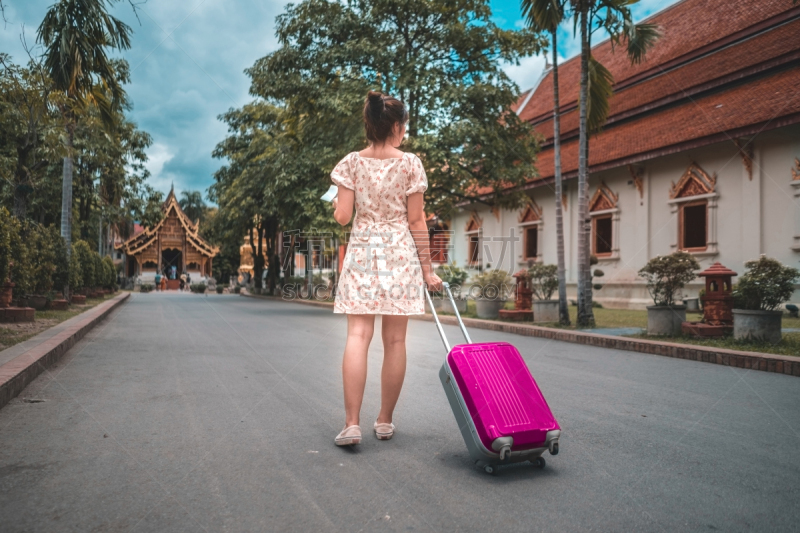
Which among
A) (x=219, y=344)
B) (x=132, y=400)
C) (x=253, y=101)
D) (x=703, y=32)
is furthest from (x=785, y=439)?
(x=253, y=101)

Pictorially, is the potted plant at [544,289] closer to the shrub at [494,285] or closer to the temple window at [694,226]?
the shrub at [494,285]

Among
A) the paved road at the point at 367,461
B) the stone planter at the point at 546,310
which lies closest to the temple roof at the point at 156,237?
the stone planter at the point at 546,310

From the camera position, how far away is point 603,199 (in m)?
19.2

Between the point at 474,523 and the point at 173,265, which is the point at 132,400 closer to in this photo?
the point at 474,523

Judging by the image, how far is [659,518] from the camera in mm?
2352

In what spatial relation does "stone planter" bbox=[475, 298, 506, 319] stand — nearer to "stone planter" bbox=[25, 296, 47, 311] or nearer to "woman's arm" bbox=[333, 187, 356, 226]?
"stone planter" bbox=[25, 296, 47, 311]

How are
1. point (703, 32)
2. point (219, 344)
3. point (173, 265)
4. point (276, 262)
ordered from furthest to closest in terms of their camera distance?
point (173, 265) → point (276, 262) → point (703, 32) → point (219, 344)

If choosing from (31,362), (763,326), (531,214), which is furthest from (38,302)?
(531,214)

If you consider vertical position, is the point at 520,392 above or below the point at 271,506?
above

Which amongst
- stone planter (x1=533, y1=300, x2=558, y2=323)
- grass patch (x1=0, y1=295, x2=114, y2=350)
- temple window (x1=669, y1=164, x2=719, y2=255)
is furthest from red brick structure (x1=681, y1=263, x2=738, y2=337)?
grass patch (x1=0, y1=295, x2=114, y2=350)

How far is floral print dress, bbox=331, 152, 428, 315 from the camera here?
11.2ft

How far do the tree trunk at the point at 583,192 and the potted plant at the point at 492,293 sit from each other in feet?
9.75

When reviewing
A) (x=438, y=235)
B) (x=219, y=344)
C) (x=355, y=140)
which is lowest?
(x=219, y=344)

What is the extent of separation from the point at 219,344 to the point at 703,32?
57.2 ft
